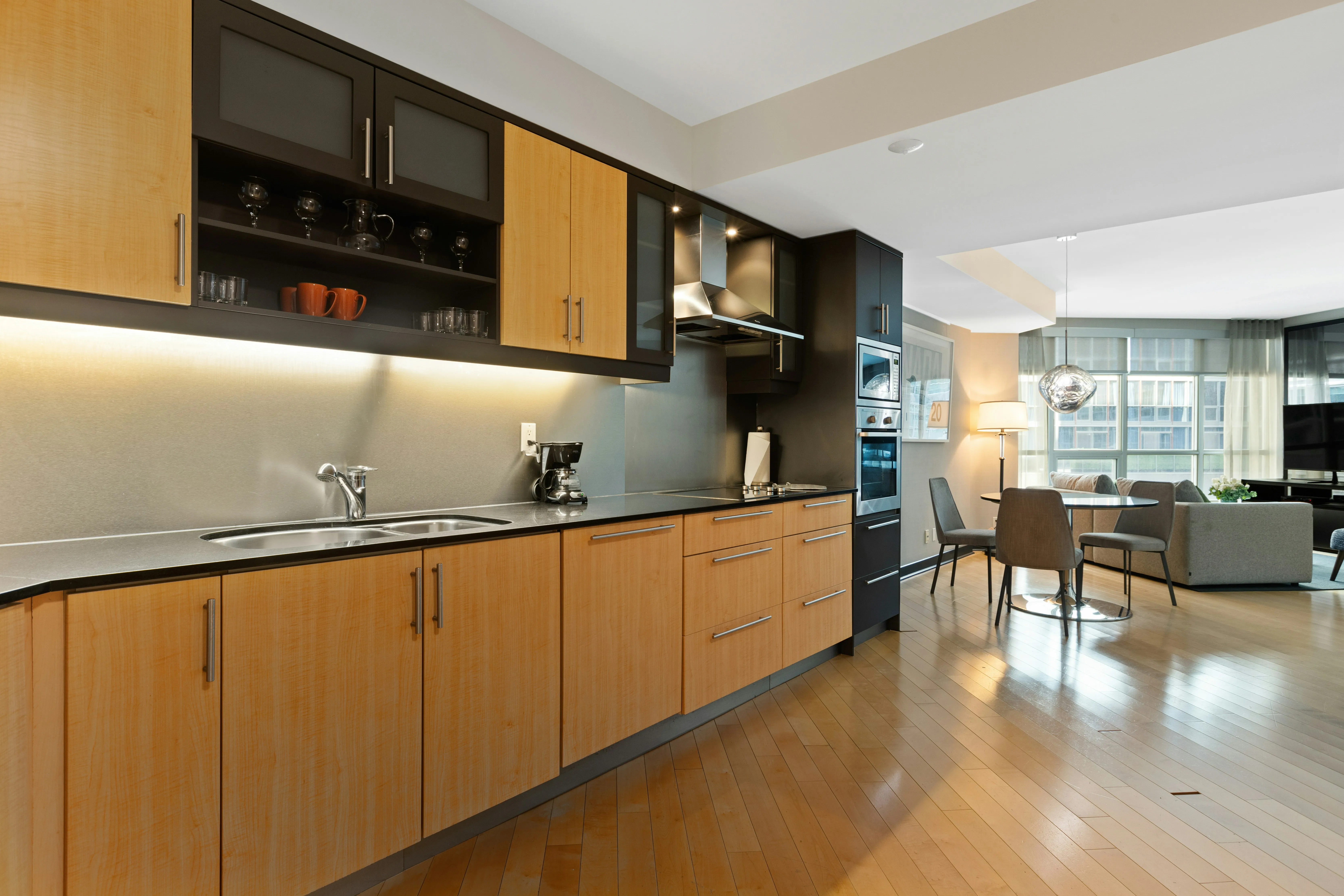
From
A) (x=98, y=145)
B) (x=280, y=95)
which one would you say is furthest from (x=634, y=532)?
(x=98, y=145)

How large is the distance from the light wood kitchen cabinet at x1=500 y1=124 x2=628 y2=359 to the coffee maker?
0.41 m

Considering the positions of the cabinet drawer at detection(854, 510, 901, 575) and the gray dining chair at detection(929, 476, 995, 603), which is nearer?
the cabinet drawer at detection(854, 510, 901, 575)

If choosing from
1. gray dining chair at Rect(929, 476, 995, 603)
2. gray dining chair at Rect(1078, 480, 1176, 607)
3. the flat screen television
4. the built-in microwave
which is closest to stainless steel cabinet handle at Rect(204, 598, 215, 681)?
the built-in microwave

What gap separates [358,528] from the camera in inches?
86.3

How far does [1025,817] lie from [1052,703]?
3.74ft

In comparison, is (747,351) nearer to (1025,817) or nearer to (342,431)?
(342,431)

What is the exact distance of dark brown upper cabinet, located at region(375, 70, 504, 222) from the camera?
206cm

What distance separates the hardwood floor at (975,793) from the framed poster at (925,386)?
8.85 ft

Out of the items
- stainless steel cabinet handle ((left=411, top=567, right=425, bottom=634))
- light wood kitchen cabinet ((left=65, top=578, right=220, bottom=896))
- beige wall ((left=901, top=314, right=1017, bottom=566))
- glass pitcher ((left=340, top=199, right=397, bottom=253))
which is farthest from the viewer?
beige wall ((left=901, top=314, right=1017, bottom=566))

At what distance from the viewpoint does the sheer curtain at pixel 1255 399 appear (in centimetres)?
848

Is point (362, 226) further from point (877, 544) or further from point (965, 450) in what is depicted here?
point (965, 450)

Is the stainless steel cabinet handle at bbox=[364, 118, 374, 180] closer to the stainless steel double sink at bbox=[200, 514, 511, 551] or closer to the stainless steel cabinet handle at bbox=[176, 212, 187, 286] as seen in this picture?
the stainless steel cabinet handle at bbox=[176, 212, 187, 286]

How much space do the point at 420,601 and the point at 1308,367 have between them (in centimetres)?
1050

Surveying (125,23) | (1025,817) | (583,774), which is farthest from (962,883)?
(125,23)
